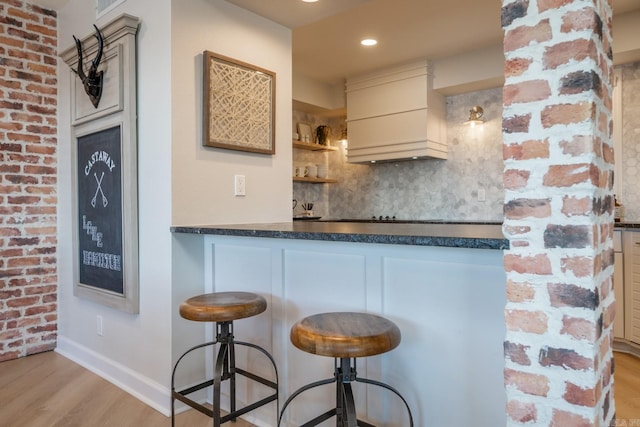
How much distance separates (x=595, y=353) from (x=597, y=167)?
0.44 meters

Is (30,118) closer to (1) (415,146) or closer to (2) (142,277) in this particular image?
(2) (142,277)

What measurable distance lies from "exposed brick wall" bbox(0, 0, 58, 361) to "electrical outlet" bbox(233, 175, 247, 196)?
5.46 ft

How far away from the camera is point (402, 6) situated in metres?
3.02

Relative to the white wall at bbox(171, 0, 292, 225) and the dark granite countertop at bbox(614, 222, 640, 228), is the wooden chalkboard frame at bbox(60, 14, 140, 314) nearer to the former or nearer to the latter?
the white wall at bbox(171, 0, 292, 225)

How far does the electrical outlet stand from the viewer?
8.13 ft

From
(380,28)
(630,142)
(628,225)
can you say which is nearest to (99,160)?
(380,28)

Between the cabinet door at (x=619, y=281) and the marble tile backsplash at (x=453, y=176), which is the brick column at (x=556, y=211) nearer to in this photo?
the cabinet door at (x=619, y=281)

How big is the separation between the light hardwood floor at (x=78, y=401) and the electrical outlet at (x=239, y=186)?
1.23 meters

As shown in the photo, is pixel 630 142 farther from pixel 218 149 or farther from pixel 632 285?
pixel 218 149

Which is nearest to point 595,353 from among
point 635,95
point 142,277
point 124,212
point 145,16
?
point 142,277

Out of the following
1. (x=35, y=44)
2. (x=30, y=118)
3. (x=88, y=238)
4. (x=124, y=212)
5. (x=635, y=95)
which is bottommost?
(x=88, y=238)

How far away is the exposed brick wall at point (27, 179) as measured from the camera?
294 cm

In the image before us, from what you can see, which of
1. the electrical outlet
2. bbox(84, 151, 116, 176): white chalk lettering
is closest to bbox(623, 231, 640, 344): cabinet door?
the electrical outlet

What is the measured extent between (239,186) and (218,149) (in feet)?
0.83
